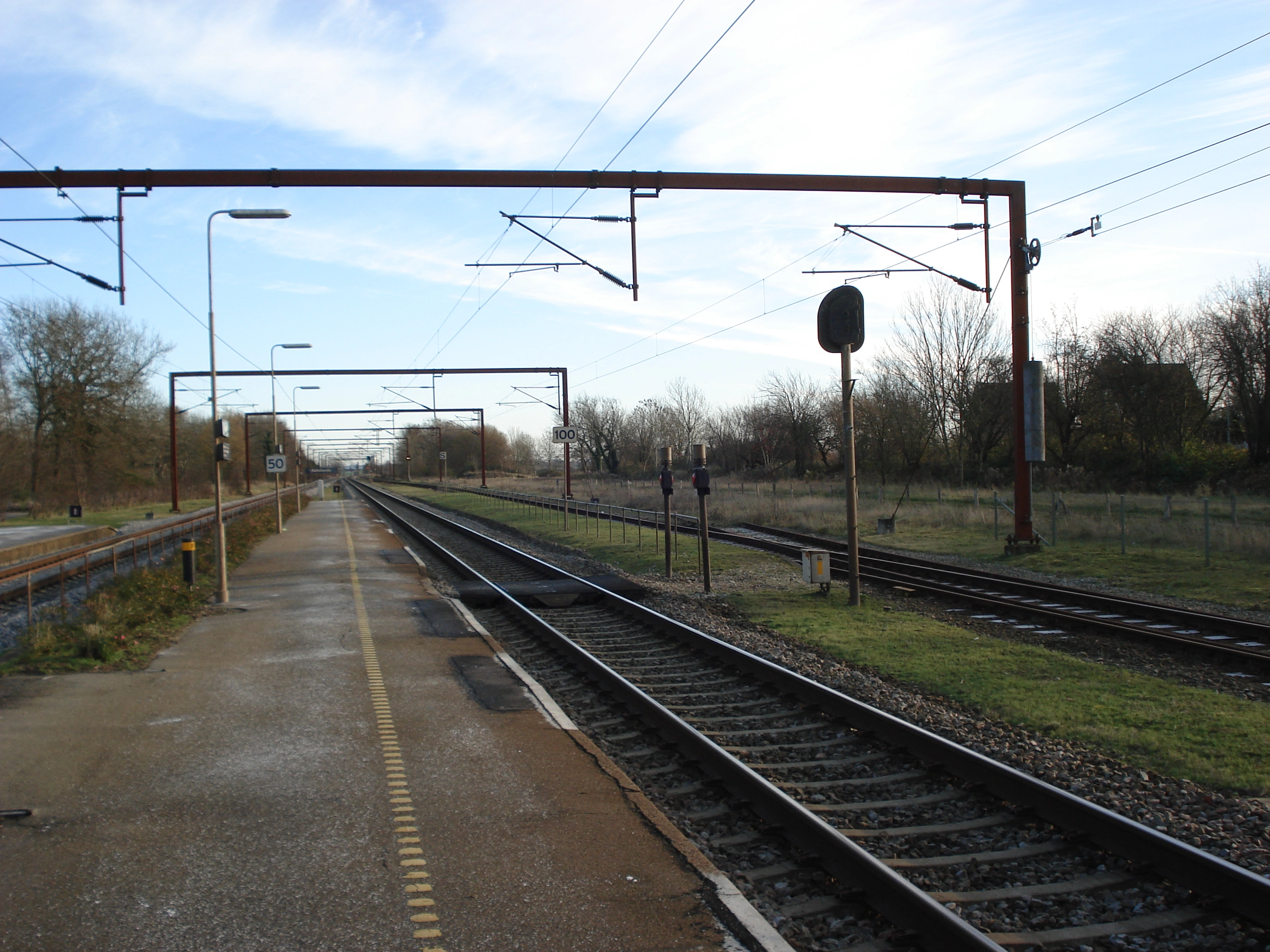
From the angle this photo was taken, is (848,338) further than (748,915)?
Yes

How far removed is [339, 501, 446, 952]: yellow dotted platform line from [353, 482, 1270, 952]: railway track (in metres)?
1.56

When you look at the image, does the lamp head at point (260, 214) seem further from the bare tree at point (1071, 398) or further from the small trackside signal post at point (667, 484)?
the bare tree at point (1071, 398)

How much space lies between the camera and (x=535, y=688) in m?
9.05

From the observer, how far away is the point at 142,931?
4.06 m

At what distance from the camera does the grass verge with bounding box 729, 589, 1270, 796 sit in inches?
250

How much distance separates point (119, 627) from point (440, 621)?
4.11 meters

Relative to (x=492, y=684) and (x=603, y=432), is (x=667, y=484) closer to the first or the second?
(x=492, y=684)

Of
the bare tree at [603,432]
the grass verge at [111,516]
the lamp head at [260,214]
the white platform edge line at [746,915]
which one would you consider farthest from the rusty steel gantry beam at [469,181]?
the bare tree at [603,432]

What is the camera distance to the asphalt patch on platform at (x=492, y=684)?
846 centimetres

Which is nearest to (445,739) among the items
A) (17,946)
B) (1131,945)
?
(17,946)

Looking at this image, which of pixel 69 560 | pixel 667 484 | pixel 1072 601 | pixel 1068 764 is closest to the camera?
pixel 1068 764

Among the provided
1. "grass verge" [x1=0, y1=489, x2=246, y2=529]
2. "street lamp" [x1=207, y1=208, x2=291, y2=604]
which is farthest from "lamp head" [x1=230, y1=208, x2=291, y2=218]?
"grass verge" [x1=0, y1=489, x2=246, y2=529]

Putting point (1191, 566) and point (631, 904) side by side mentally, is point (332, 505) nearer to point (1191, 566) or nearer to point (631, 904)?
point (1191, 566)

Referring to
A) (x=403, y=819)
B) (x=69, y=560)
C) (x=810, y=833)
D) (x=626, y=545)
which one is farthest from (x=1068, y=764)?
(x=69, y=560)
